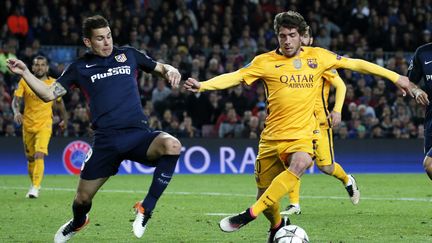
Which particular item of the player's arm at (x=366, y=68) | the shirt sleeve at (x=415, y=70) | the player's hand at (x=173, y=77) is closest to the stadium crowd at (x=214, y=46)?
the shirt sleeve at (x=415, y=70)

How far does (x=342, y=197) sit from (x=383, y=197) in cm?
67

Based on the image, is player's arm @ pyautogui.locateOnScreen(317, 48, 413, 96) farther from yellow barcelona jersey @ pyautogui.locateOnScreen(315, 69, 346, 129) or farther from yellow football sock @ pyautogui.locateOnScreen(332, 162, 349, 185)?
yellow football sock @ pyautogui.locateOnScreen(332, 162, 349, 185)

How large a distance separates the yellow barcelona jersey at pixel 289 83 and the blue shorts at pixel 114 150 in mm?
969

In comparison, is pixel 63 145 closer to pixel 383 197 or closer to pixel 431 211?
pixel 383 197

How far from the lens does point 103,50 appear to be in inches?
375

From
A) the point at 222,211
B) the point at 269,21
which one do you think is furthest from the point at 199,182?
the point at 269,21

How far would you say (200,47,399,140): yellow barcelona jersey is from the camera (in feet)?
31.2

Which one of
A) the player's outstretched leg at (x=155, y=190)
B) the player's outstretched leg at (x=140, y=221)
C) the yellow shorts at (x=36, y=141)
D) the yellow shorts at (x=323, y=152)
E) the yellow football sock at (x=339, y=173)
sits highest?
the player's outstretched leg at (x=155, y=190)

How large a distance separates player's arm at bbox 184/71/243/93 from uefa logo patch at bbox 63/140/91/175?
43.9 ft

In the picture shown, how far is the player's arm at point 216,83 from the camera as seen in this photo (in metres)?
9.07

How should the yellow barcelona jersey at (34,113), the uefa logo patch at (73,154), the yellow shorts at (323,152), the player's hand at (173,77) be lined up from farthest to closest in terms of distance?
the uefa logo patch at (73,154), the yellow barcelona jersey at (34,113), the yellow shorts at (323,152), the player's hand at (173,77)

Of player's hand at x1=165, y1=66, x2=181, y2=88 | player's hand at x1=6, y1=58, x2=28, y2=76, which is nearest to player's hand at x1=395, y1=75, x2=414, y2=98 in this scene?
player's hand at x1=165, y1=66, x2=181, y2=88

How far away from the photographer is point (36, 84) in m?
9.06

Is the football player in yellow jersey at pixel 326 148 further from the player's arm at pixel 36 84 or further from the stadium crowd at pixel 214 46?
the stadium crowd at pixel 214 46
